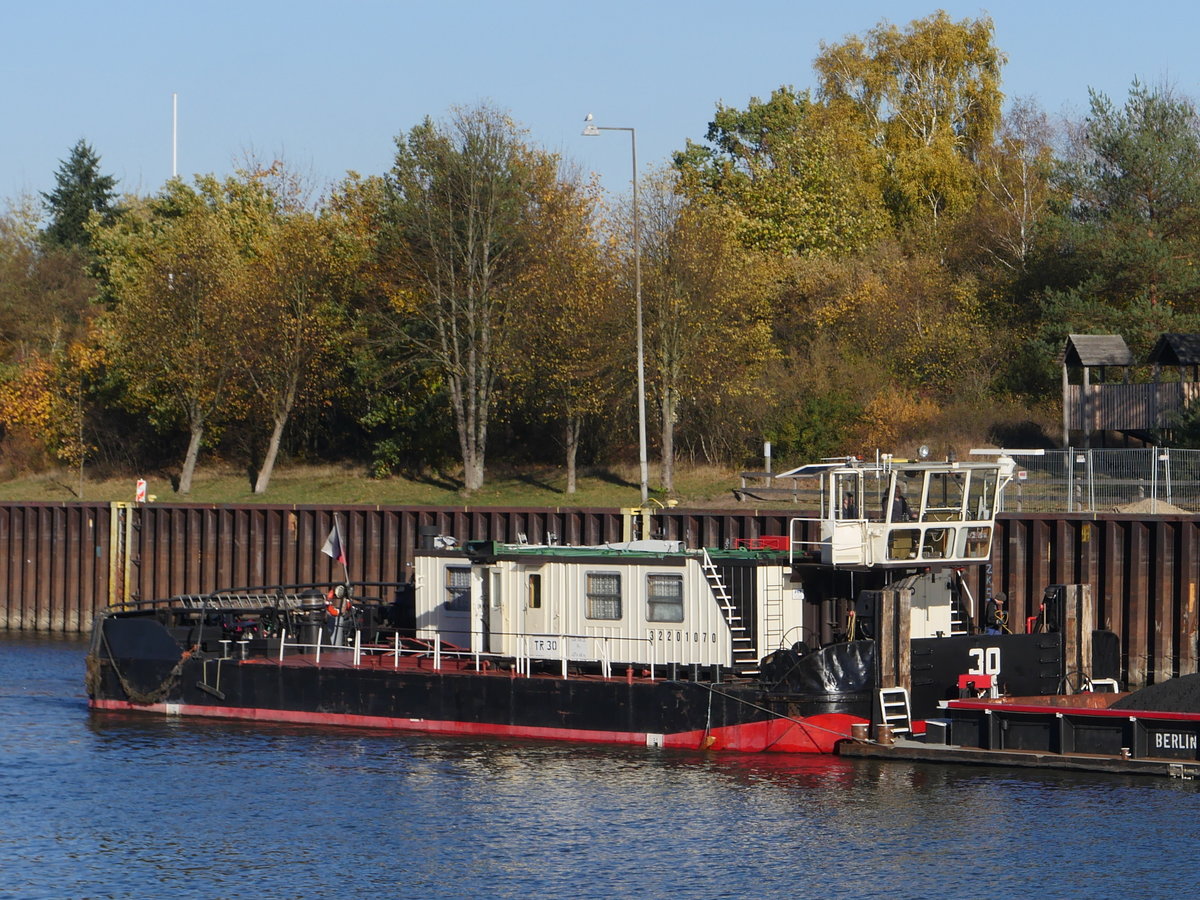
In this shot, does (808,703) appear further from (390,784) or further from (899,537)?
(390,784)


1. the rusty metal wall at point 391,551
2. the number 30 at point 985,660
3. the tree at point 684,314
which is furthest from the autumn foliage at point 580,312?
the number 30 at point 985,660

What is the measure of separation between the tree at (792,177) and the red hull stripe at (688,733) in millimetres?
42833

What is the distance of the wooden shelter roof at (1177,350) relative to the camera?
46.3 m

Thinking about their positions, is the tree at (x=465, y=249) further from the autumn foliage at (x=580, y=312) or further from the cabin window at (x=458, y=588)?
the cabin window at (x=458, y=588)

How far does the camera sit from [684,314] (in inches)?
2063

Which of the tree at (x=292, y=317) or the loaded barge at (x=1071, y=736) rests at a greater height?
the tree at (x=292, y=317)

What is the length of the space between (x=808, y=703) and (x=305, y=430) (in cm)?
4075

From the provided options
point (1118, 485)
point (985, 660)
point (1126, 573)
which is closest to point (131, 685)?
point (985, 660)

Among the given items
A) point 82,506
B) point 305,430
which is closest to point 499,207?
point 305,430

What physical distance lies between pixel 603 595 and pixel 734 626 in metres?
2.42

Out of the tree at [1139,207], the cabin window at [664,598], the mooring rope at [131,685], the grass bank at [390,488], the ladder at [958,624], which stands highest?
the tree at [1139,207]

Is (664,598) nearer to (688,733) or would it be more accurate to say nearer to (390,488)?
(688,733)

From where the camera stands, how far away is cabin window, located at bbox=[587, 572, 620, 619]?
27.6m

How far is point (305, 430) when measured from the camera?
6288 centimetres
